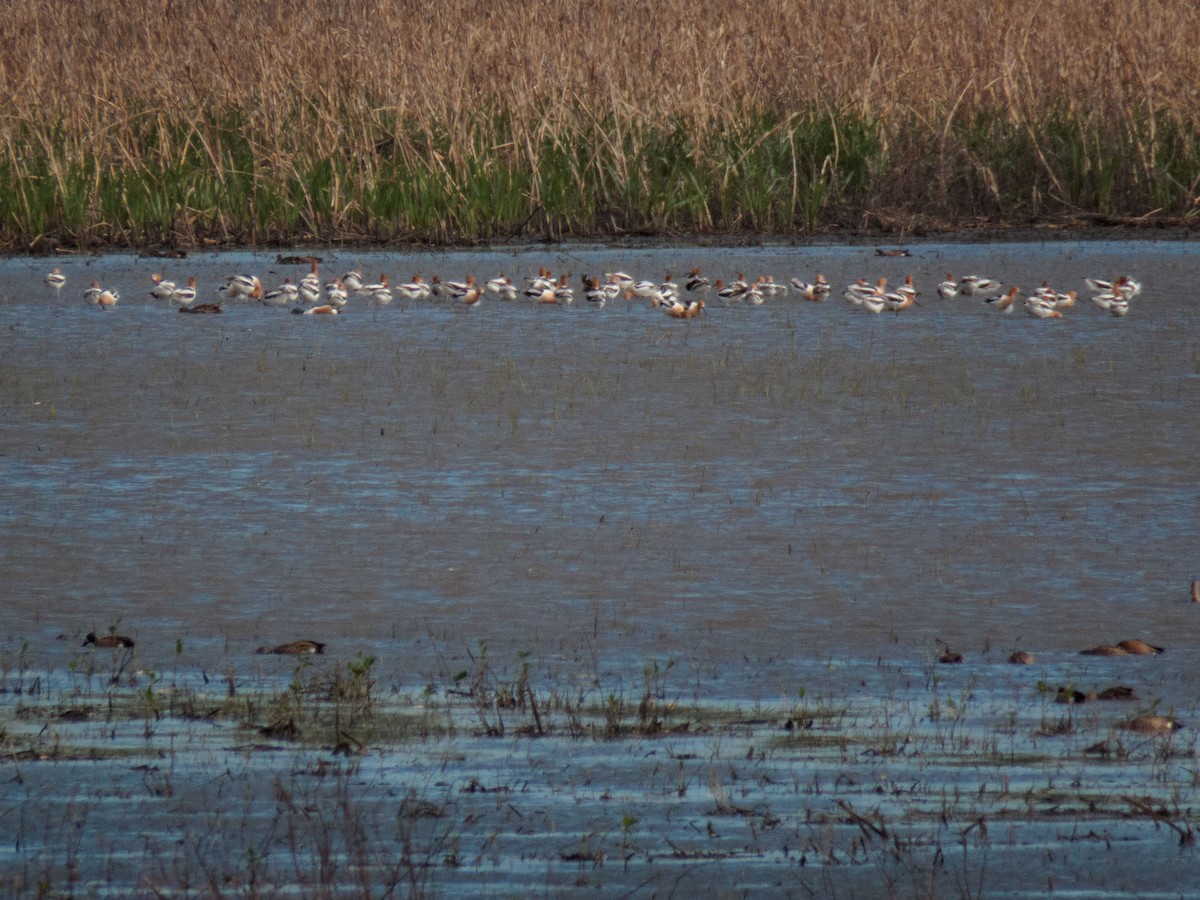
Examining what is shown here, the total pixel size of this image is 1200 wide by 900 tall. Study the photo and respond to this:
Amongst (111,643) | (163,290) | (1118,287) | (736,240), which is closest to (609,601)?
(111,643)

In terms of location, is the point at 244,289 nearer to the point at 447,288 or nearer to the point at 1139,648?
the point at 447,288

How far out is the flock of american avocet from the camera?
15266 mm

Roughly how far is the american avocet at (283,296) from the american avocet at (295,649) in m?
9.66

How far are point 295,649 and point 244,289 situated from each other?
32.9 feet

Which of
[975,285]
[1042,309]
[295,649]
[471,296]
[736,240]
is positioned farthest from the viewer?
[736,240]

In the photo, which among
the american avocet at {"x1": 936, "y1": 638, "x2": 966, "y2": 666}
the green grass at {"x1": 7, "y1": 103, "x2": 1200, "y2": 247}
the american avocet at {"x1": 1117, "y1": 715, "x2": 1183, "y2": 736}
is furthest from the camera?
the green grass at {"x1": 7, "y1": 103, "x2": 1200, "y2": 247}

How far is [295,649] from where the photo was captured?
655 centimetres

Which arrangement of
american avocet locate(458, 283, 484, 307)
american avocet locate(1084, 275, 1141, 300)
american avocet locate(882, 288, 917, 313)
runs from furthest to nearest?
american avocet locate(458, 283, 484, 307)
american avocet locate(882, 288, 917, 313)
american avocet locate(1084, 275, 1141, 300)

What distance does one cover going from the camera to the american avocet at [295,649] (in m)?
6.54

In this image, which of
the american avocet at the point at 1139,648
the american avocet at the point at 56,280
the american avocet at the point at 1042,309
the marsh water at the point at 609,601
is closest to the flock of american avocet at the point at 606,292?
the american avocet at the point at 1042,309

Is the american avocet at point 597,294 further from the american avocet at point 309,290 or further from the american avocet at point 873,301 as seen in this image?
the american avocet at point 309,290

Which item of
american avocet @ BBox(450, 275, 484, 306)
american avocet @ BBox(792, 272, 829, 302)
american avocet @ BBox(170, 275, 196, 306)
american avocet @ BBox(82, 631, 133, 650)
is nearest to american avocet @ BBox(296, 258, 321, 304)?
american avocet @ BBox(170, 275, 196, 306)

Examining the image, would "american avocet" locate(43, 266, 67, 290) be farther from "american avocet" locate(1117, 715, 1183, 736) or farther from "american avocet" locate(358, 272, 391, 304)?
"american avocet" locate(1117, 715, 1183, 736)

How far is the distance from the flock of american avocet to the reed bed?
116 inches
